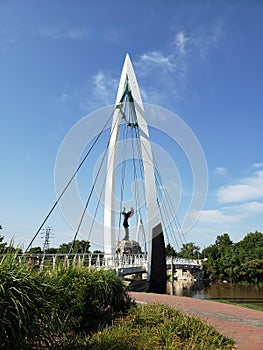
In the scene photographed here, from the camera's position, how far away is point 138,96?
20.6 metres

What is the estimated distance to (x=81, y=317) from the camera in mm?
4574

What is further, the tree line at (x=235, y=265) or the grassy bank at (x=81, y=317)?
the tree line at (x=235, y=265)

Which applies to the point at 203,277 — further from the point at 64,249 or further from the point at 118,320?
the point at 118,320

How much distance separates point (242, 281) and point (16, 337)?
109 feet

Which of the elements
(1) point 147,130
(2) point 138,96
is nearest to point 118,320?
(1) point 147,130

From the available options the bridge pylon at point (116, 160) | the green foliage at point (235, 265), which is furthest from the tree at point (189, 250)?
the bridge pylon at point (116, 160)

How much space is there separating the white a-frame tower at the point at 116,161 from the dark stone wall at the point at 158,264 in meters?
0.27

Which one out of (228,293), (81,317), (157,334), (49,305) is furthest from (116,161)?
(49,305)

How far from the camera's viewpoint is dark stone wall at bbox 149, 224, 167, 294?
1642cm

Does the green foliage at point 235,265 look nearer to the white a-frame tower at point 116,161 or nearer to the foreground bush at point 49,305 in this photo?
the white a-frame tower at point 116,161

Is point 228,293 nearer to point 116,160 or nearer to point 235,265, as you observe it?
point 235,265

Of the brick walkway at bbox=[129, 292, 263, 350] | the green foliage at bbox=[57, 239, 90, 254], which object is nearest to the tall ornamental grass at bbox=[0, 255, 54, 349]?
the brick walkway at bbox=[129, 292, 263, 350]

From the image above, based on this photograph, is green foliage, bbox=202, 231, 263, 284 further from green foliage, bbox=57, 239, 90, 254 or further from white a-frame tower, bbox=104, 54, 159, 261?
white a-frame tower, bbox=104, 54, 159, 261

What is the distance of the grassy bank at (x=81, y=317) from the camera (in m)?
2.80
